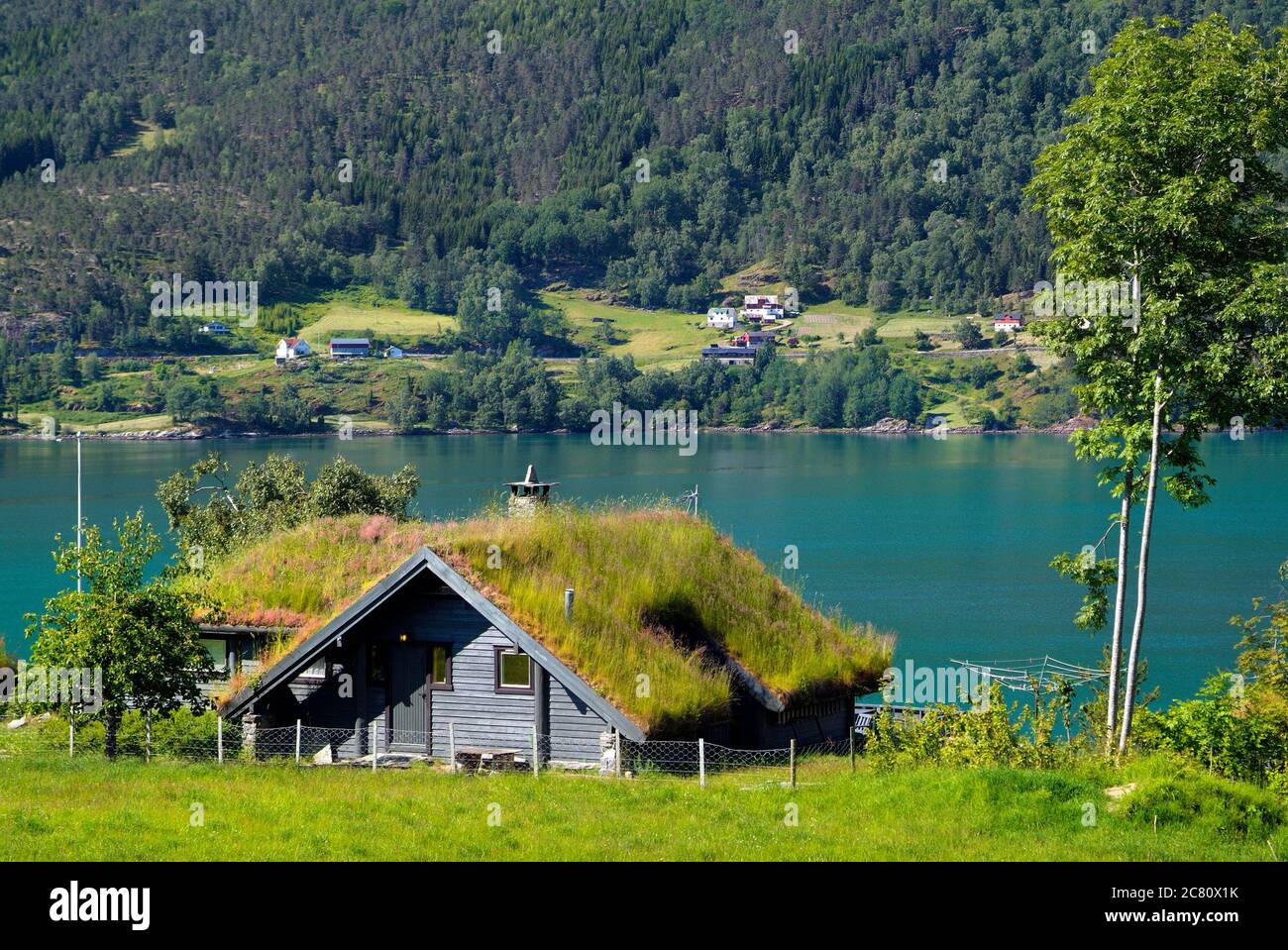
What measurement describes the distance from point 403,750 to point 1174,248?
19.2m

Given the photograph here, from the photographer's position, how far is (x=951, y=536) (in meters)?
142

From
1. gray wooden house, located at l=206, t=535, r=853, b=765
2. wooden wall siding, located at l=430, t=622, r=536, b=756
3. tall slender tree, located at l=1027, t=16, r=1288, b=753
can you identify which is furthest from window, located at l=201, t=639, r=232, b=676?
tall slender tree, located at l=1027, t=16, r=1288, b=753

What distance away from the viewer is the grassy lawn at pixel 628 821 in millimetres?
22141

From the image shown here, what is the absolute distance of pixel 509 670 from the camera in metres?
33.1

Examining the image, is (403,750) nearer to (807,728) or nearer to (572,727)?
(572,727)

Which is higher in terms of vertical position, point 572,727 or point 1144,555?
point 1144,555

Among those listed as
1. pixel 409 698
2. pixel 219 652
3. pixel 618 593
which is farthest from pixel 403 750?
pixel 219 652

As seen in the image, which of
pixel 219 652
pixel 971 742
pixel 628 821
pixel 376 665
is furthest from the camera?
pixel 219 652

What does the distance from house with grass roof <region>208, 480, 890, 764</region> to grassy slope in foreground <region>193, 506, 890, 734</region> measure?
45 millimetres

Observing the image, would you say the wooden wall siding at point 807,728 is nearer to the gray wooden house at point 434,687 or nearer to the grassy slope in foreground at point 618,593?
the gray wooden house at point 434,687

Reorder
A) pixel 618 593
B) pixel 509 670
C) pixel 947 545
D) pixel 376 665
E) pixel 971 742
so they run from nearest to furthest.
Result: pixel 971 742, pixel 509 670, pixel 618 593, pixel 376 665, pixel 947 545

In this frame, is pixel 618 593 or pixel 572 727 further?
pixel 618 593

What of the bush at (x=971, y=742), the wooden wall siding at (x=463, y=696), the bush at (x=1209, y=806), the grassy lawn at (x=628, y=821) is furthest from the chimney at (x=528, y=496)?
the bush at (x=1209, y=806)
